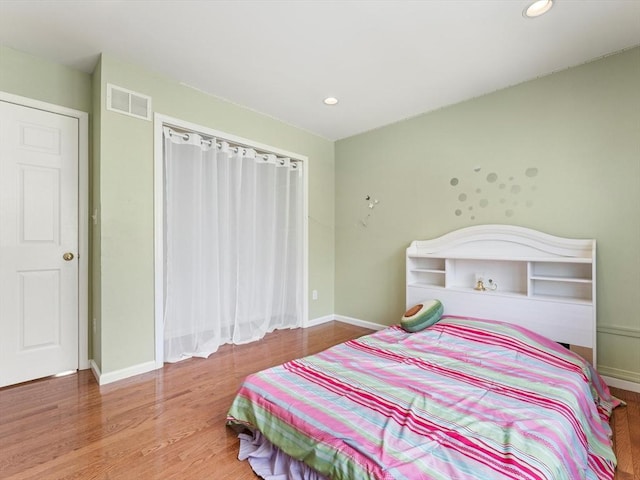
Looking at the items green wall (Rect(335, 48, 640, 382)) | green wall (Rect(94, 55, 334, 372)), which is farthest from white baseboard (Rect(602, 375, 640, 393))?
green wall (Rect(94, 55, 334, 372))

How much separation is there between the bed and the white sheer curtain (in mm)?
1474

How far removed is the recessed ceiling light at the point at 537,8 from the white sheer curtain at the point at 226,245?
8.39ft

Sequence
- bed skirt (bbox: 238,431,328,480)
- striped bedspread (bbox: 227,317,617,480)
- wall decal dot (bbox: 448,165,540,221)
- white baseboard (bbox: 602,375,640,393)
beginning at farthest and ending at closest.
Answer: wall decal dot (bbox: 448,165,540,221), white baseboard (bbox: 602,375,640,393), bed skirt (bbox: 238,431,328,480), striped bedspread (bbox: 227,317,617,480)

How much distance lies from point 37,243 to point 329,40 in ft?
9.02

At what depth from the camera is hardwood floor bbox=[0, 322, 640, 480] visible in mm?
Result: 1553

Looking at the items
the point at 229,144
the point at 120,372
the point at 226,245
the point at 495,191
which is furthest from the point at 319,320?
the point at 495,191

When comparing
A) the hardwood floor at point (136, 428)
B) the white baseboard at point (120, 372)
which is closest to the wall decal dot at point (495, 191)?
the hardwood floor at point (136, 428)

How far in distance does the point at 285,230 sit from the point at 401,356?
214 centimetres

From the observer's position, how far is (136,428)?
74.1 inches

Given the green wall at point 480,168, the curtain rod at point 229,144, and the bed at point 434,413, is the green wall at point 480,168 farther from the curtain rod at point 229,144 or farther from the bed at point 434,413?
the bed at point 434,413

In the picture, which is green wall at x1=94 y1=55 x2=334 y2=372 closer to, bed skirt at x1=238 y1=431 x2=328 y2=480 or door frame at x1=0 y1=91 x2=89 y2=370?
door frame at x1=0 y1=91 x2=89 y2=370

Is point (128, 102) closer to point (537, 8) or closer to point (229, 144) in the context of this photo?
point (229, 144)

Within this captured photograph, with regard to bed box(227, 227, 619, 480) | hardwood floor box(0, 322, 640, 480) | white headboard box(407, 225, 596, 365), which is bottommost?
hardwood floor box(0, 322, 640, 480)

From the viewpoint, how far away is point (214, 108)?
3141 mm
